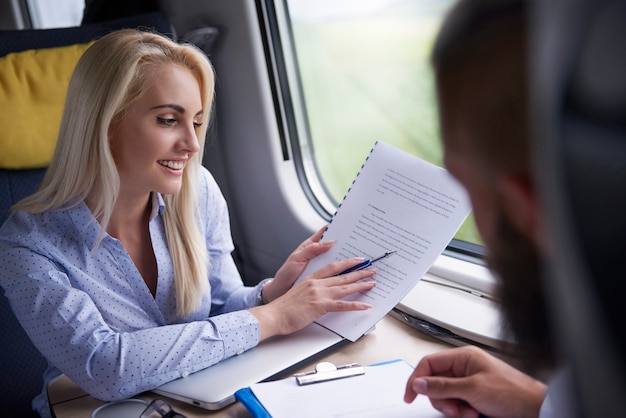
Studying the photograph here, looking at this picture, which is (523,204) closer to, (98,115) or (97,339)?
(97,339)

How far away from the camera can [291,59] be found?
6.86 ft

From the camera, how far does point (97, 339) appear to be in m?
1.14

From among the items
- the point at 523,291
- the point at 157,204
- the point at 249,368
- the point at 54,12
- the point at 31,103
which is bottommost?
the point at 249,368

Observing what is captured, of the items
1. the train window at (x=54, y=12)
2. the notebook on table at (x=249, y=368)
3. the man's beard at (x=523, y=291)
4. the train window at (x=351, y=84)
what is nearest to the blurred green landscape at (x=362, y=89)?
the train window at (x=351, y=84)

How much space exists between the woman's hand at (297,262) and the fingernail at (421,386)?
0.48 m

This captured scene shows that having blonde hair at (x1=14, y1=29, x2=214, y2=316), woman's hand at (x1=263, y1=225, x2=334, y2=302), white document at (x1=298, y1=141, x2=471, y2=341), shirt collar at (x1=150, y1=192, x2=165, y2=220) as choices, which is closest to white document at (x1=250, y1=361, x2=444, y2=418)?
white document at (x1=298, y1=141, x2=471, y2=341)

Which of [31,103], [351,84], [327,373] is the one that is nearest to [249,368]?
[327,373]

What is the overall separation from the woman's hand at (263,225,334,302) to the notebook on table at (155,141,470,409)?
35 millimetres

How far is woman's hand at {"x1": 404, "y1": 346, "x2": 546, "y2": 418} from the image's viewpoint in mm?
909

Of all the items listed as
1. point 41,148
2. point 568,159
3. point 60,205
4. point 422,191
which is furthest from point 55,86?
point 568,159

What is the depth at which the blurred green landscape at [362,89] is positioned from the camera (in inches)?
68.0

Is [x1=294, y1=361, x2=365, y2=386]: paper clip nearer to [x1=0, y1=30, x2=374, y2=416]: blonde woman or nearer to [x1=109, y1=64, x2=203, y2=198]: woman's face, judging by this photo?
[x1=0, y1=30, x2=374, y2=416]: blonde woman

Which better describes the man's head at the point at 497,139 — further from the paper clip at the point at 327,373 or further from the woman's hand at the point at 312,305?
the woman's hand at the point at 312,305

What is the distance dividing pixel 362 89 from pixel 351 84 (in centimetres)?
6
